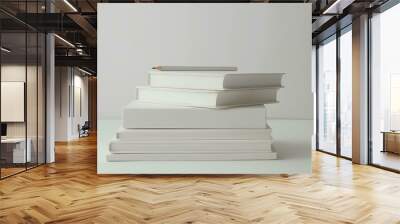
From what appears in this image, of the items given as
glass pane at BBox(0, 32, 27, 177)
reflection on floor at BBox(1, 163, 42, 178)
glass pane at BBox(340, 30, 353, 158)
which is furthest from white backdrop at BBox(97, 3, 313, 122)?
glass pane at BBox(340, 30, 353, 158)

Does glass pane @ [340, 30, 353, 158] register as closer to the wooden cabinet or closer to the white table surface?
the wooden cabinet

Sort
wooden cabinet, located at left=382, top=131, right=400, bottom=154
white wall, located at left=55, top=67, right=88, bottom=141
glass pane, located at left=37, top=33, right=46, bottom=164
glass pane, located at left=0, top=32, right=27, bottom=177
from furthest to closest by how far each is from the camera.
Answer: white wall, located at left=55, top=67, right=88, bottom=141, glass pane, located at left=37, top=33, right=46, bottom=164, wooden cabinet, located at left=382, top=131, right=400, bottom=154, glass pane, located at left=0, top=32, right=27, bottom=177

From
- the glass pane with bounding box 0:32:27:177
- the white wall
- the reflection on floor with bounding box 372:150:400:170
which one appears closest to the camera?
the glass pane with bounding box 0:32:27:177

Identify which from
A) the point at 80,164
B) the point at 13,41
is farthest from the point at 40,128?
the point at 13,41

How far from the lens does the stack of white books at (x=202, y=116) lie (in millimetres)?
225

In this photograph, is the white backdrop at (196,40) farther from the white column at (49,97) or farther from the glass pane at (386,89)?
the white column at (49,97)

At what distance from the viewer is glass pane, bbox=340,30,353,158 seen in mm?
5812

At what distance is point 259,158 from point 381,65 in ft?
17.7

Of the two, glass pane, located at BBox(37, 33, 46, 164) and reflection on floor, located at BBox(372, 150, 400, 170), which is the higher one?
glass pane, located at BBox(37, 33, 46, 164)

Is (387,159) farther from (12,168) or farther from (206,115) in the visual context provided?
(206,115)

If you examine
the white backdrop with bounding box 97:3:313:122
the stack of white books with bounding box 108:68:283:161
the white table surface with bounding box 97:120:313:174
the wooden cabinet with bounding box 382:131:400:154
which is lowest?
Answer: the wooden cabinet with bounding box 382:131:400:154

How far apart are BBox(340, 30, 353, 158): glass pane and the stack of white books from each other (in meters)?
5.86

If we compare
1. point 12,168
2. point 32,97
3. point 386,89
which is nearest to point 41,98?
point 32,97

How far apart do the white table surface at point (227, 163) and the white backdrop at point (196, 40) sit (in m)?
0.02
